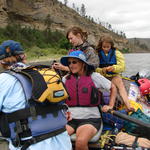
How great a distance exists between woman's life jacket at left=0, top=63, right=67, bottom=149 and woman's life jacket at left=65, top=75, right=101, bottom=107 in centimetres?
101

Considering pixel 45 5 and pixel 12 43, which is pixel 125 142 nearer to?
pixel 12 43

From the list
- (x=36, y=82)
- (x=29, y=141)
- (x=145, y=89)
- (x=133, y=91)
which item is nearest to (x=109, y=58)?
(x=133, y=91)

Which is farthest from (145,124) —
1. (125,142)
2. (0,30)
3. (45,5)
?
(45,5)

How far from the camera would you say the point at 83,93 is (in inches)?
117

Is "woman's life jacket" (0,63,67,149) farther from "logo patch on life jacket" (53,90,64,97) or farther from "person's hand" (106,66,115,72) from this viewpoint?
"person's hand" (106,66,115,72)

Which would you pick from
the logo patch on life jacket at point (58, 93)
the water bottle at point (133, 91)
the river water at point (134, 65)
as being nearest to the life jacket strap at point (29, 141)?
the logo patch on life jacket at point (58, 93)

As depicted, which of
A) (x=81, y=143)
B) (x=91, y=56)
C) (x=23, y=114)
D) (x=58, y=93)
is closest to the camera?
(x=23, y=114)

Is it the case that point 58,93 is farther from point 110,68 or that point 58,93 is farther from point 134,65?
point 134,65

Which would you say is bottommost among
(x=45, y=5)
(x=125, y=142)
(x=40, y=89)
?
(x=125, y=142)

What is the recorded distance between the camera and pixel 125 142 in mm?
2893

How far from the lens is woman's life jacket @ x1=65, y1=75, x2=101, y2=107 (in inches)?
116

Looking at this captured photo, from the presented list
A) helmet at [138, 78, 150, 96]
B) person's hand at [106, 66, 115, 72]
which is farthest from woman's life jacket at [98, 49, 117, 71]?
helmet at [138, 78, 150, 96]

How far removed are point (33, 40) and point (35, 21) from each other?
16.1 meters

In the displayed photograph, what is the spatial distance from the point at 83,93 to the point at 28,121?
117cm
